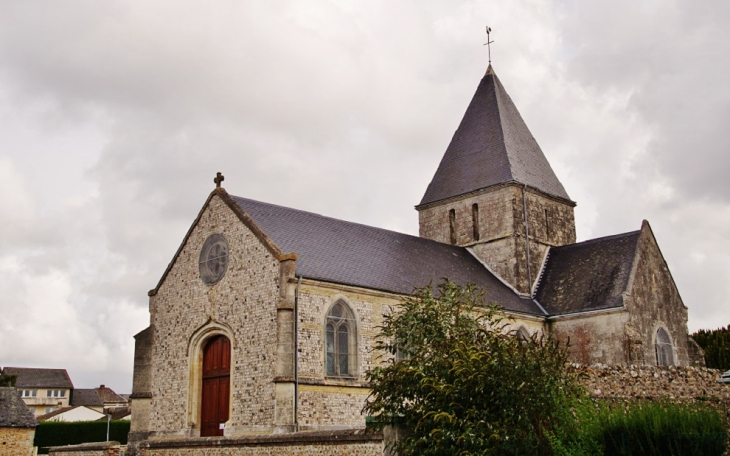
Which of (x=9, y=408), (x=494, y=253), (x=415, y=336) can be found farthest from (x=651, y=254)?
(x=9, y=408)

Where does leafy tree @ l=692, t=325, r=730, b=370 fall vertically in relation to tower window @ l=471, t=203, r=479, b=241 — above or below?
below

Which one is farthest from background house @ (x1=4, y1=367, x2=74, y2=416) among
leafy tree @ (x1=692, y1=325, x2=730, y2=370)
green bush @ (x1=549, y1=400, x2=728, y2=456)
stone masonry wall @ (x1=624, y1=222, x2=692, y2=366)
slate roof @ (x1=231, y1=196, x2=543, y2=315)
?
green bush @ (x1=549, y1=400, x2=728, y2=456)

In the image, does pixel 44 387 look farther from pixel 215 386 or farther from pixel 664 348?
pixel 664 348

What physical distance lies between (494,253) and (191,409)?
13.9 meters

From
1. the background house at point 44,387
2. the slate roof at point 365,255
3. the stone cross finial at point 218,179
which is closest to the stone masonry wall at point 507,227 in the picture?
the slate roof at point 365,255

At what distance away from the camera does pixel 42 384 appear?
3420 inches

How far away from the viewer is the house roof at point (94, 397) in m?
87.6

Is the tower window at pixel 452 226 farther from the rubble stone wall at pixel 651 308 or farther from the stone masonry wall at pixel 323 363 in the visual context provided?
the stone masonry wall at pixel 323 363

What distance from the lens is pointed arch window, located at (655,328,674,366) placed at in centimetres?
2895

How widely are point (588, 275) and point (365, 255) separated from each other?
31.4ft

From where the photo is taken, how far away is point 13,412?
3178 centimetres

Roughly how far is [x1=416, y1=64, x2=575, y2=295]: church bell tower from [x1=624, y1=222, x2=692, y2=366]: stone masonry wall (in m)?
4.20

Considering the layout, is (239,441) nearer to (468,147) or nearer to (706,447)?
(706,447)

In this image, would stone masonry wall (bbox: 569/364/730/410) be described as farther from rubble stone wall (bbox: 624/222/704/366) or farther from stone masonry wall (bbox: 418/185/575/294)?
stone masonry wall (bbox: 418/185/575/294)
